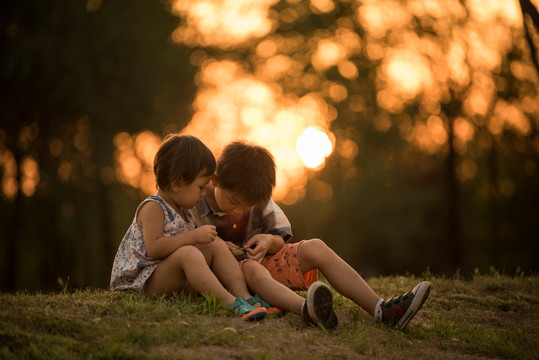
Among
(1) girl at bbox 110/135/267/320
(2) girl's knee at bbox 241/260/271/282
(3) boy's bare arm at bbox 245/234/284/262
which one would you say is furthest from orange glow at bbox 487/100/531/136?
(1) girl at bbox 110/135/267/320

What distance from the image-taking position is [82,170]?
1656 centimetres

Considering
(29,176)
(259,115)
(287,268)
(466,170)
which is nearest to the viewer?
(287,268)

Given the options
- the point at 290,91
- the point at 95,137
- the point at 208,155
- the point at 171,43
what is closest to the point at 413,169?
the point at 290,91

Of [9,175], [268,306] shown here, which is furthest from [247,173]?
[9,175]

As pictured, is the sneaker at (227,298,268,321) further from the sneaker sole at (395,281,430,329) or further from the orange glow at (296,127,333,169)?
the orange glow at (296,127,333,169)

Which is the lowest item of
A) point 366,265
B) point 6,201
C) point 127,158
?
point 366,265

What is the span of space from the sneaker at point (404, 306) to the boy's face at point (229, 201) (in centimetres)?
121

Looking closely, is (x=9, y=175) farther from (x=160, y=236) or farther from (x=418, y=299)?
(x=418, y=299)

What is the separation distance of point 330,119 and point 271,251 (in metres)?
19.2

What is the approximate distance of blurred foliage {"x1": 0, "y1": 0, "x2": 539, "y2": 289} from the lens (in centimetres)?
1570

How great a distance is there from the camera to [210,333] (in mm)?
3148

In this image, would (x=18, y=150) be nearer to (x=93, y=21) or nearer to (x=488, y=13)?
(x=93, y=21)

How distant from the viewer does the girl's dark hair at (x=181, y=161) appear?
389 cm

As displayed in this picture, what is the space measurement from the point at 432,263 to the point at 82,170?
45.7ft
